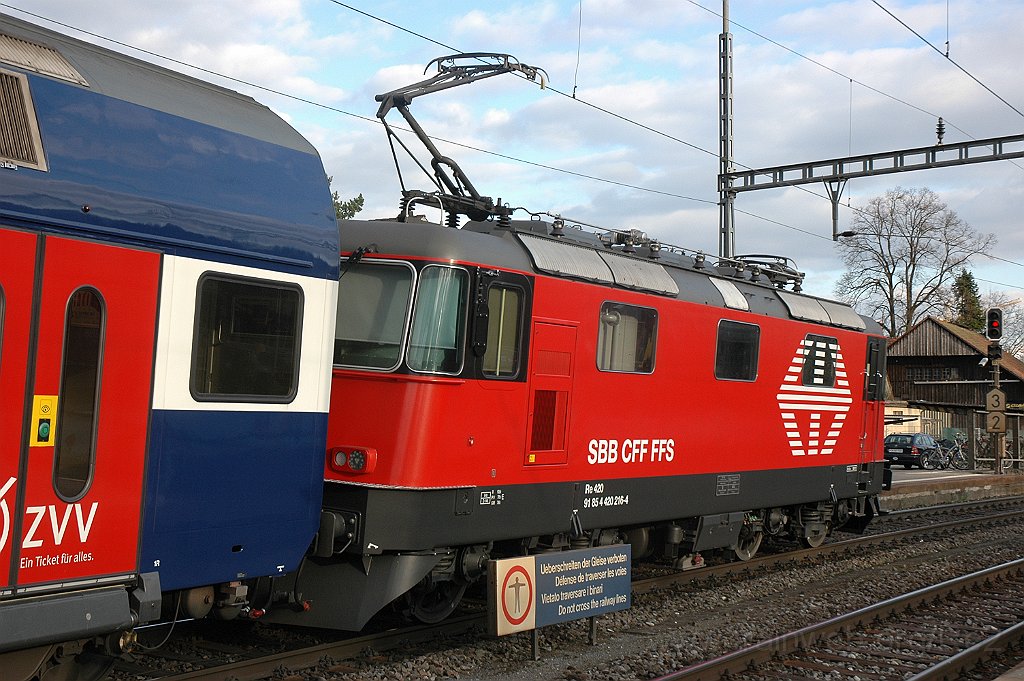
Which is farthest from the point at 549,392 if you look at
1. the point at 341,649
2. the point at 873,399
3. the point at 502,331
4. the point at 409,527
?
the point at 873,399

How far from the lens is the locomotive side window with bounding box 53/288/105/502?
5262 mm

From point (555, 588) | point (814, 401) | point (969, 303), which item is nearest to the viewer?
point (555, 588)

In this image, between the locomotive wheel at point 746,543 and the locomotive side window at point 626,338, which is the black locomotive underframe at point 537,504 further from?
the locomotive side window at point 626,338

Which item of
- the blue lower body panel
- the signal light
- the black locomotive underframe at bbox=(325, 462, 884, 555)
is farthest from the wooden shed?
the blue lower body panel

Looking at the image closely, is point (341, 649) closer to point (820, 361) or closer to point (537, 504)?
point (537, 504)

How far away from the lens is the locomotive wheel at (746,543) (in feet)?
44.4

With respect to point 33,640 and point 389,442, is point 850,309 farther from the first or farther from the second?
point 33,640

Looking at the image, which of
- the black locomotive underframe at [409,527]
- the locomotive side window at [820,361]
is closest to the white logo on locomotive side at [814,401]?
the locomotive side window at [820,361]

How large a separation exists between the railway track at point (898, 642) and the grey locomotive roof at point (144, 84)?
16.1 ft

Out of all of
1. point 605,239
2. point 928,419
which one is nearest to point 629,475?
point 605,239

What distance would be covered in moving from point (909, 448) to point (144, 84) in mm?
38176

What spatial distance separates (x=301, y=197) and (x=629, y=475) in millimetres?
4951

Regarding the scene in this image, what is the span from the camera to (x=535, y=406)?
9039 mm

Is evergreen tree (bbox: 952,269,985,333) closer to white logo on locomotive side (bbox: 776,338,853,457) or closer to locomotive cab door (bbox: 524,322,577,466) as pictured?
white logo on locomotive side (bbox: 776,338,853,457)
